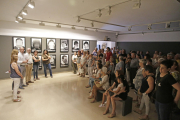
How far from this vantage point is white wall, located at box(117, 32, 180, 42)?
8413 millimetres

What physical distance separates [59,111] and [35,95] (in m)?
1.65

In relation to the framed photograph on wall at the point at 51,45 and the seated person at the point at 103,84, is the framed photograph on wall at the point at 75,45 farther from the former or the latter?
the seated person at the point at 103,84

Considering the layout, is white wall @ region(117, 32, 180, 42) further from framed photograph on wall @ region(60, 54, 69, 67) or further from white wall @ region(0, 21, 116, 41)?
framed photograph on wall @ region(60, 54, 69, 67)

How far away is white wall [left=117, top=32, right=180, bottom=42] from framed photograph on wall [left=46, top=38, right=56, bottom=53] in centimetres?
712

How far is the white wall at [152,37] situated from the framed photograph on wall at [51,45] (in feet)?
23.4

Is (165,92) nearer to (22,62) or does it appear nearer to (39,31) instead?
(22,62)

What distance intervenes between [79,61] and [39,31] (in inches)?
130

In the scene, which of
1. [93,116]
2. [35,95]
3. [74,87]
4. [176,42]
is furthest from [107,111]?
[176,42]

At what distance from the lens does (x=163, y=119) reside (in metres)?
2.18

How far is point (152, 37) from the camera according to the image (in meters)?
9.55

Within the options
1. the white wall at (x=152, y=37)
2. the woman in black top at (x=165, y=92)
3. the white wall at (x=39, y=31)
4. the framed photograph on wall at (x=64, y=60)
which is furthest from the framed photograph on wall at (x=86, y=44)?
the woman in black top at (x=165, y=92)

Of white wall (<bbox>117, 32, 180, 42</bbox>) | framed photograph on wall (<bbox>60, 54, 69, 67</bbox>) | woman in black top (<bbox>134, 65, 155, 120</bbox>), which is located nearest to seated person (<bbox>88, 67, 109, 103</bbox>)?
woman in black top (<bbox>134, 65, 155, 120</bbox>)

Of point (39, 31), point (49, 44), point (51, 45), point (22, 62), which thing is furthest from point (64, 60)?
point (22, 62)

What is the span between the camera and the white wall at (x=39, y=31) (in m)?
6.48
